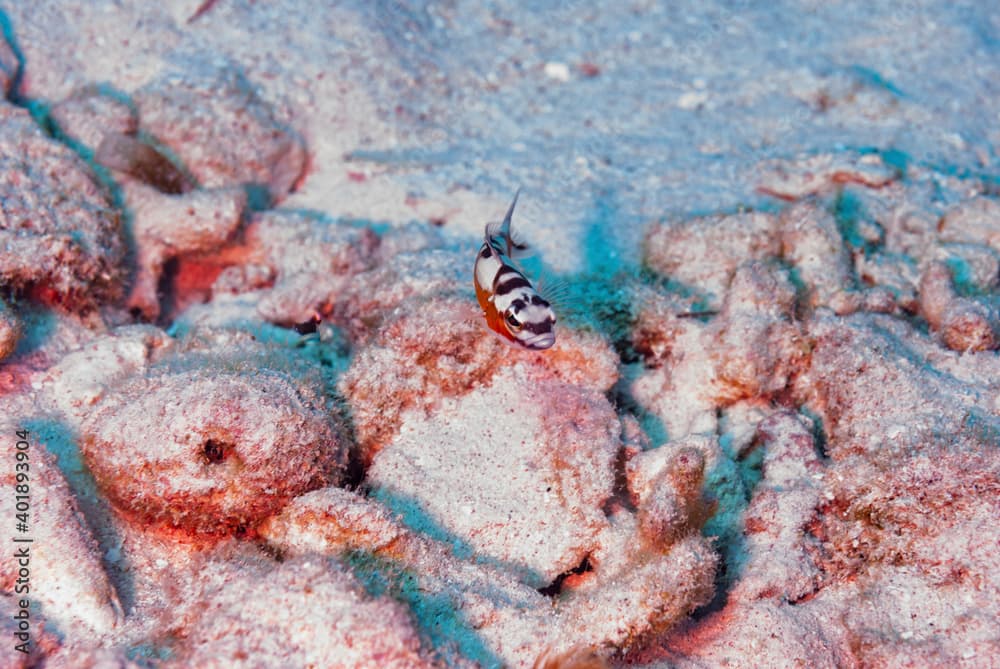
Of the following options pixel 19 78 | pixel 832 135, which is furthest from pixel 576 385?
pixel 19 78

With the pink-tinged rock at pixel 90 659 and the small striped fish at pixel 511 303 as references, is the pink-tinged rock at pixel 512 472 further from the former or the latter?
the pink-tinged rock at pixel 90 659

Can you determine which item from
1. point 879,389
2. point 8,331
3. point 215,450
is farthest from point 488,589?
point 8,331

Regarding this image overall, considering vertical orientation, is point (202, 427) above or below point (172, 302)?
above

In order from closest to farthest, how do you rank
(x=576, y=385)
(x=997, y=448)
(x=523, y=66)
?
(x=997, y=448)
(x=576, y=385)
(x=523, y=66)

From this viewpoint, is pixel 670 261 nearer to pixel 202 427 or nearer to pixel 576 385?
pixel 576 385

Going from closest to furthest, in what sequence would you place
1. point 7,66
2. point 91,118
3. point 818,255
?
point 818,255, point 91,118, point 7,66

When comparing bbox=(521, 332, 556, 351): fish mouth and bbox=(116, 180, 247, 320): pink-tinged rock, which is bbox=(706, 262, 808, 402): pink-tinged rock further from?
bbox=(116, 180, 247, 320): pink-tinged rock

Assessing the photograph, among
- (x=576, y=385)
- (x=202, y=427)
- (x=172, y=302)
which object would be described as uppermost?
(x=202, y=427)

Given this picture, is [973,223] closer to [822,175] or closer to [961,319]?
[822,175]
